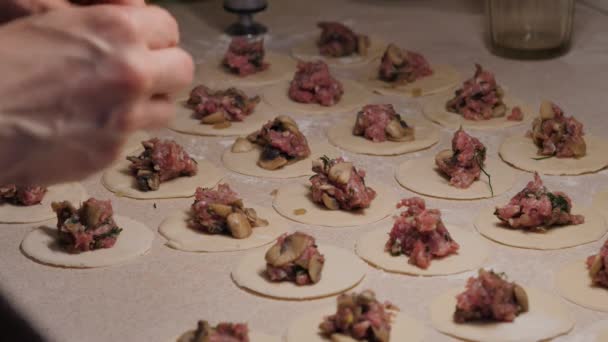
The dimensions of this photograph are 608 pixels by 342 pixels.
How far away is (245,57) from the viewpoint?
4.13 metres

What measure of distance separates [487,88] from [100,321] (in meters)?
1.85

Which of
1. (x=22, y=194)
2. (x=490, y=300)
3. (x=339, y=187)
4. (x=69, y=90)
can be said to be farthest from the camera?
(x=22, y=194)

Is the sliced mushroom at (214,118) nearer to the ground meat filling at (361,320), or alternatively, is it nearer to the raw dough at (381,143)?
the raw dough at (381,143)

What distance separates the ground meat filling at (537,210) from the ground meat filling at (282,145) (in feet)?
2.64

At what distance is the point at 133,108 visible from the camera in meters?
1.38

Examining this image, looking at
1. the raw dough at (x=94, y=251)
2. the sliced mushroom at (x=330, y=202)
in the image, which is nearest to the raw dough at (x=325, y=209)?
the sliced mushroom at (x=330, y=202)

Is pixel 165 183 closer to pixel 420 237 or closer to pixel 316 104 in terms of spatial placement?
pixel 316 104

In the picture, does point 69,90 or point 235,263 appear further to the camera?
point 235,263

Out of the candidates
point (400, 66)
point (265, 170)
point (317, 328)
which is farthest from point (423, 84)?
point (317, 328)

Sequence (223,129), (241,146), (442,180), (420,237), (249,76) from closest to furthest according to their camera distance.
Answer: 1. (420,237)
2. (442,180)
3. (241,146)
4. (223,129)
5. (249,76)

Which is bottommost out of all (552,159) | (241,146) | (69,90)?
(552,159)

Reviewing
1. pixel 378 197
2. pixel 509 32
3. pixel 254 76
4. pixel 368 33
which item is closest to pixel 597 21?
pixel 509 32

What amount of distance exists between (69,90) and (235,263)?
1.42 m

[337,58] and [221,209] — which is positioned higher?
[221,209]
